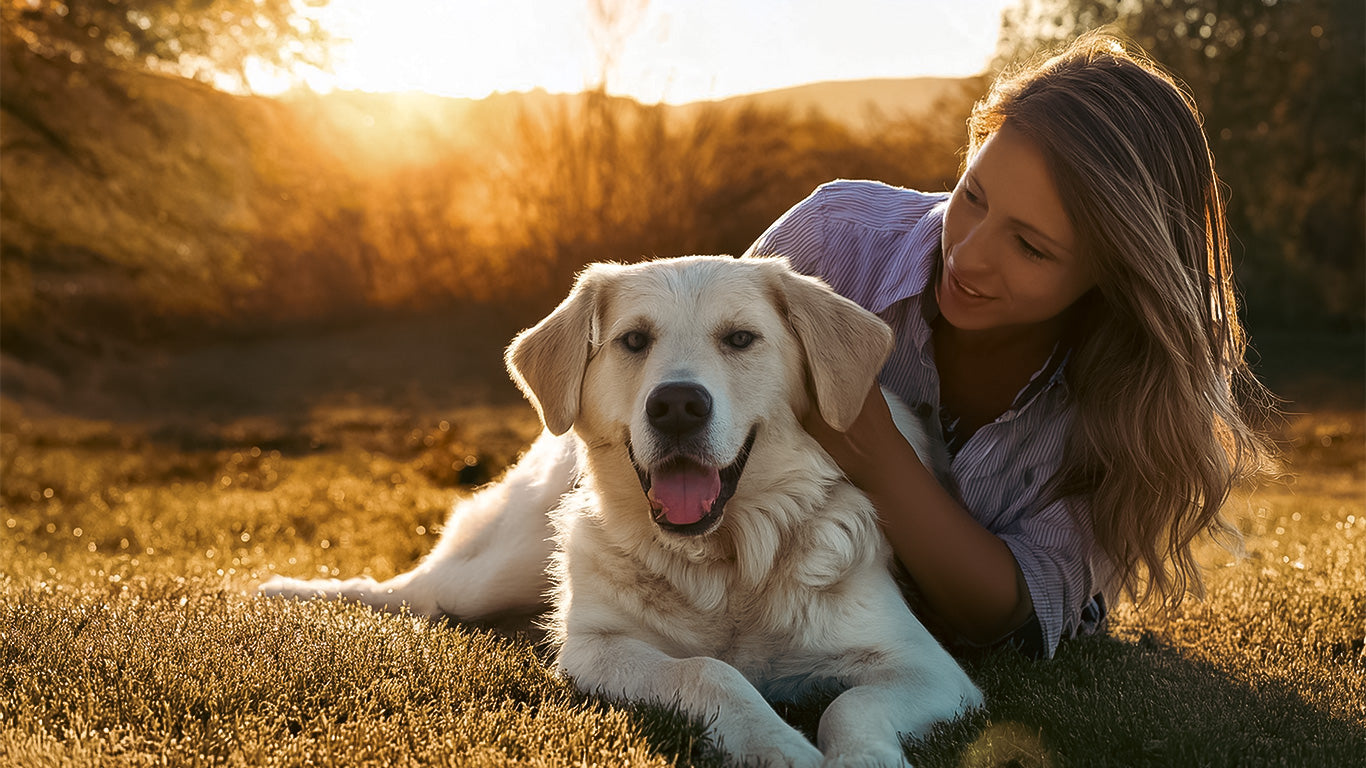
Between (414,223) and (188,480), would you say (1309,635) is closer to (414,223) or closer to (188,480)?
(188,480)

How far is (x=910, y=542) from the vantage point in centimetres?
358

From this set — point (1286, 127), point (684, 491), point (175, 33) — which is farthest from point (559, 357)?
point (1286, 127)

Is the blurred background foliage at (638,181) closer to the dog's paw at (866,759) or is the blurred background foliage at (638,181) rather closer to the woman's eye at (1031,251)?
the woman's eye at (1031,251)

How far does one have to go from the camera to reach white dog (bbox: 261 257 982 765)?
316 cm

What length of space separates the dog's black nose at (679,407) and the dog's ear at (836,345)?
0.48 meters

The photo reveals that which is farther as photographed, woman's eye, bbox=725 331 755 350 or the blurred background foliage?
the blurred background foliage

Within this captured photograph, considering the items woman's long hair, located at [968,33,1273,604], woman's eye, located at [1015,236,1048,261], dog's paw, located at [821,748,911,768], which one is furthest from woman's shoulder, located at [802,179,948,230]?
dog's paw, located at [821,748,911,768]

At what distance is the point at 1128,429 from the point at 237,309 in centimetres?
2539

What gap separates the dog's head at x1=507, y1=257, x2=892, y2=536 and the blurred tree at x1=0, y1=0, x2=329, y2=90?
1188cm

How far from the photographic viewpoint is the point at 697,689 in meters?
2.83

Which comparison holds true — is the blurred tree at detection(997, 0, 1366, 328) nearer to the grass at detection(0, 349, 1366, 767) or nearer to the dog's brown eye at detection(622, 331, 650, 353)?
the grass at detection(0, 349, 1366, 767)

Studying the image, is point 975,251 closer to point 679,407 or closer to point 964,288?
point 964,288

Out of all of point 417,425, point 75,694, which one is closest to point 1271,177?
point 417,425

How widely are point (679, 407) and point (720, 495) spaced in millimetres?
375
